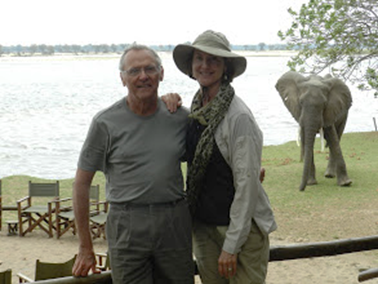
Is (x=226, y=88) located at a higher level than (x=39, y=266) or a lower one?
higher

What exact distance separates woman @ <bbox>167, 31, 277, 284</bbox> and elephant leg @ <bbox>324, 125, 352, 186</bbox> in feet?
38.4

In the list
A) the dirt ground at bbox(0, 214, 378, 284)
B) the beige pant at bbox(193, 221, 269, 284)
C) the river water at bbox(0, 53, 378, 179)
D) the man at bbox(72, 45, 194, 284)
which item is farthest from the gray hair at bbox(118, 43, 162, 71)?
the river water at bbox(0, 53, 378, 179)

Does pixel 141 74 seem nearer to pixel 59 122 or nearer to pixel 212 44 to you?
pixel 212 44

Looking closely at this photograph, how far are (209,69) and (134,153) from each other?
1.94 feet

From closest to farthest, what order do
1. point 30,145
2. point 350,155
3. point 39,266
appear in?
point 39,266, point 350,155, point 30,145

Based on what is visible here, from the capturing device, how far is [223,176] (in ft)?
9.84

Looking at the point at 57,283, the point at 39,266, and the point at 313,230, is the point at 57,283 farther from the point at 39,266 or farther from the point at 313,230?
the point at 313,230

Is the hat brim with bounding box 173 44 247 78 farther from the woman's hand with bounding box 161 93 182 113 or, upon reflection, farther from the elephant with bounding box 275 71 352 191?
the elephant with bounding box 275 71 352 191

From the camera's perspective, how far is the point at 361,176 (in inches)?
613

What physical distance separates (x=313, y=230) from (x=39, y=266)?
22.1 feet

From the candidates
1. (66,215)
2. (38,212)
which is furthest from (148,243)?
(38,212)

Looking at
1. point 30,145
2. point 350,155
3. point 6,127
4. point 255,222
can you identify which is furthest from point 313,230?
point 6,127

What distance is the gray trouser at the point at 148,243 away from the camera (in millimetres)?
2873

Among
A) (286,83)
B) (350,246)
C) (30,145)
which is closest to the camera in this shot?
(350,246)
